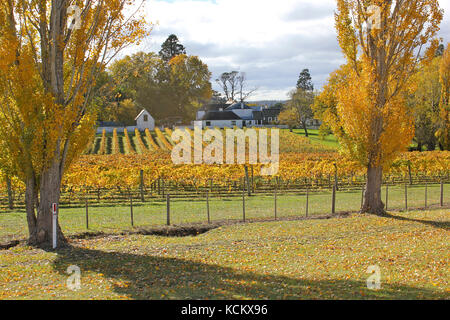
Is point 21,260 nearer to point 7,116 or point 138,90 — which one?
point 7,116

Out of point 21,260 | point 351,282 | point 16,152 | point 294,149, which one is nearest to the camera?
point 351,282

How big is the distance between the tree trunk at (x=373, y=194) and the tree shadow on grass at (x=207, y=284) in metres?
10.8

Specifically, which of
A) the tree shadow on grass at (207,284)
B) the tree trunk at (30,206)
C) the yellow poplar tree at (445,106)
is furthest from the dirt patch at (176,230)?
the yellow poplar tree at (445,106)

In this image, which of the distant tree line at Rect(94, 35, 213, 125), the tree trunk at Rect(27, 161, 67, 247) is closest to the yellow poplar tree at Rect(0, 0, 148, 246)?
the tree trunk at Rect(27, 161, 67, 247)

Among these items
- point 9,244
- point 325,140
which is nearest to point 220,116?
point 325,140

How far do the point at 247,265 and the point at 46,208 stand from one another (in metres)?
5.79

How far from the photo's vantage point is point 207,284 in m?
7.78

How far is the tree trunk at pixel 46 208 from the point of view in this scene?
11594 millimetres

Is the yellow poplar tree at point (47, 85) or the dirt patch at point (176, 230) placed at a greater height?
the yellow poplar tree at point (47, 85)

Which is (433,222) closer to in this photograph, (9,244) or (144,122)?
(9,244)

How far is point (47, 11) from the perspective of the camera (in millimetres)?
11648

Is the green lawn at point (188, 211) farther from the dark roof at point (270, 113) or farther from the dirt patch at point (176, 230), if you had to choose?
the dark roof at point (270, 113)

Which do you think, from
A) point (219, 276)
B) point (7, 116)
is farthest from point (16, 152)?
point (219, 276)
